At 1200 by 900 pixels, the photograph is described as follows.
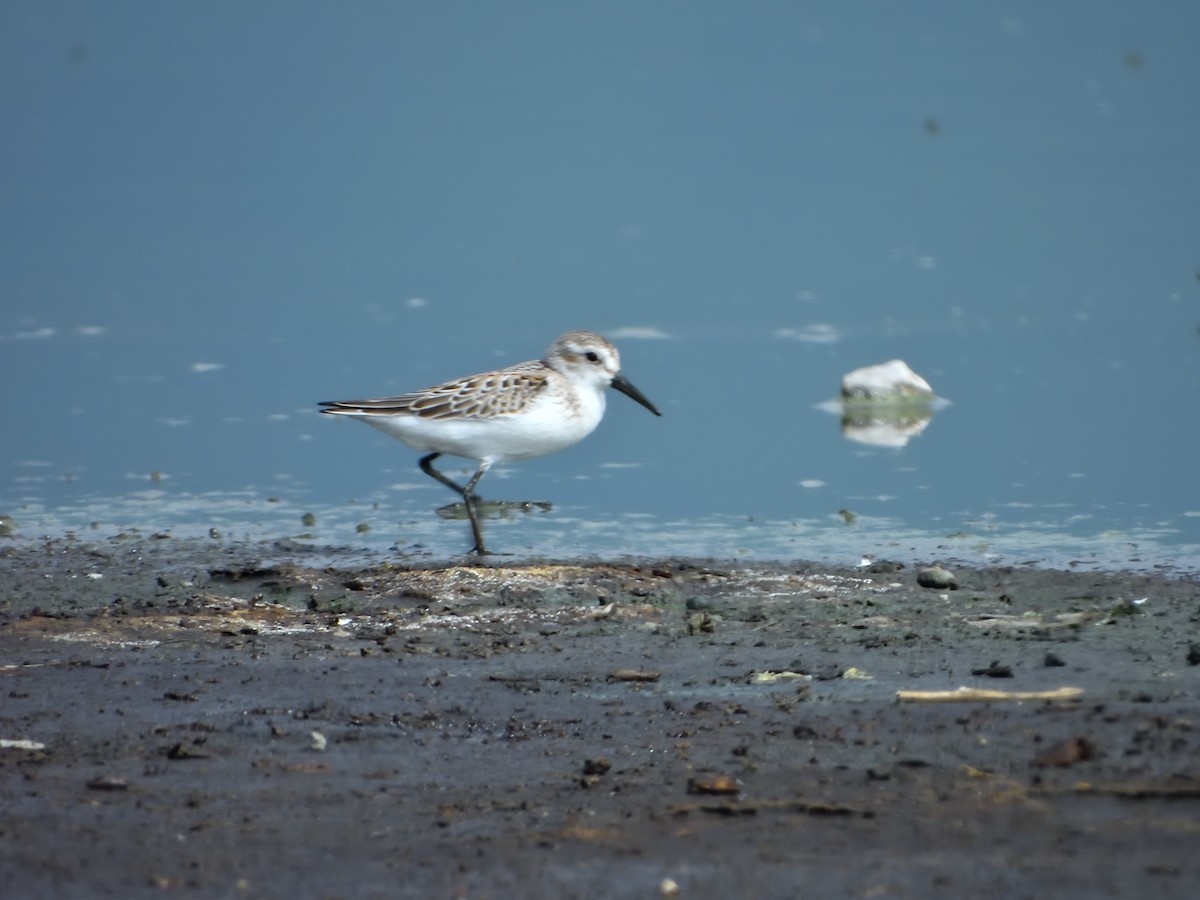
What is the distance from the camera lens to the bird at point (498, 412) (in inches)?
365

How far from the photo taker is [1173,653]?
6.03 m

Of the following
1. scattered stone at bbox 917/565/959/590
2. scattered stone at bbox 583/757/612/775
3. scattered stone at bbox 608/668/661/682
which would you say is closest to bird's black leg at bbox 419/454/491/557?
scattered stone at bbox 917/565/959/590

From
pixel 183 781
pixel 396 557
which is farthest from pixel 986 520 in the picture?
pixel 183 781

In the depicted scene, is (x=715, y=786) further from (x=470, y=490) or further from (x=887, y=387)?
(x=887, y=387)

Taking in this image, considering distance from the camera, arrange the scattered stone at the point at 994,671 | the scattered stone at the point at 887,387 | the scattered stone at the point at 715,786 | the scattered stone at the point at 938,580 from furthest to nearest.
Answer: the scattered stone at the point at 887,387, the scattered stone at the point at 938,580, the scattered stone at the point at 994,671, the scattered stone at the point at 715,786

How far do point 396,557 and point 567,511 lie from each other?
4.30ft

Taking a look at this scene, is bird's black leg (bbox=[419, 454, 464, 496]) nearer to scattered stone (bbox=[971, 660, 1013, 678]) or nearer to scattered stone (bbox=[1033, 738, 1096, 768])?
scattered stone (bbox=[971, 660, 1013, 678])

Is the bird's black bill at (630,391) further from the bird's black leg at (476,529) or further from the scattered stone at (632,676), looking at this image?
the scattered stone at (632,676)

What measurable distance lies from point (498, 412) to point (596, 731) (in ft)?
13.2

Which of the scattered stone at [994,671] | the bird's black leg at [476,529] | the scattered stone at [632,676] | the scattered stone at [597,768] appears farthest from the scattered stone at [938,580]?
the scattered stone at [597,768]

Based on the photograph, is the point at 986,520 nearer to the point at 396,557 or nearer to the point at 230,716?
the point at 396,557

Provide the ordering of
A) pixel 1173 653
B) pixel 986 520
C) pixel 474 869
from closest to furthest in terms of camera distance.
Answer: pixel 474 869 → pixel 1173 653 → pixel 986 520

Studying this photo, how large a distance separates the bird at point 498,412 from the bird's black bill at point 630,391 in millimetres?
277

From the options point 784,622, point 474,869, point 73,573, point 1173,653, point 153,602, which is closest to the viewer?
point 474,869
